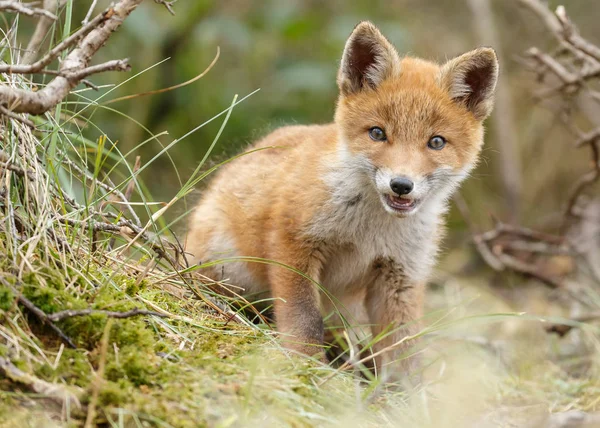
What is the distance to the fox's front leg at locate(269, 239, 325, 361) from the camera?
13.1 feet

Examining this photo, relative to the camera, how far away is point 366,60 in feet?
14.6

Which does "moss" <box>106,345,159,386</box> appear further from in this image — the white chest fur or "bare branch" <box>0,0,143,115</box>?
the white chest fur

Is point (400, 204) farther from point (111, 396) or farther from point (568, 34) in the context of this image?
point (568, 34)

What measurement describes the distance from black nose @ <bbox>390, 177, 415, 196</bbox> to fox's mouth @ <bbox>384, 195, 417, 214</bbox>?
0.10 metres

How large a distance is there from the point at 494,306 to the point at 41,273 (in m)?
5.96

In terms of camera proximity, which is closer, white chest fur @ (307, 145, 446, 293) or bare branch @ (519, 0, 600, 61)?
white chest fur @ (307, 145, 446, 293)

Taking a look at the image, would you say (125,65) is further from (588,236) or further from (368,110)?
(588,236)

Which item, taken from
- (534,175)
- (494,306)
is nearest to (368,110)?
(494,306)

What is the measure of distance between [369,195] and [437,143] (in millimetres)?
512

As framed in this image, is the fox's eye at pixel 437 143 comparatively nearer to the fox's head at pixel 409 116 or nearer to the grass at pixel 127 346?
the fox's head at pixel 409 116

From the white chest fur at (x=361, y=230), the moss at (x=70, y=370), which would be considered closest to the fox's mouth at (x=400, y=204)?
the white chest fur at (x=361, y=230)

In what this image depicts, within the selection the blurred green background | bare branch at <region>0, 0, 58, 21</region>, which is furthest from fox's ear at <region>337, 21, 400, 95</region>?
the blurred green background

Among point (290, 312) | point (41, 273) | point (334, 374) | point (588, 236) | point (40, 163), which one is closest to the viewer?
point (41, 273)

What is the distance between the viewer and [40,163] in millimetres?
3424
